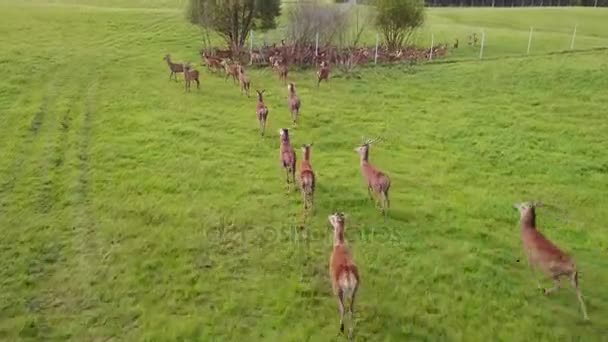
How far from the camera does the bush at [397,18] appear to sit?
36031mm

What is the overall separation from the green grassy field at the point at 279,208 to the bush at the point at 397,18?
39.3 ft

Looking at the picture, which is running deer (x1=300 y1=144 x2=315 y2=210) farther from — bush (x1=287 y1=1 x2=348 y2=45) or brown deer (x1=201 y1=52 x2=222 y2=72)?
bush (x1=287 y1=1 x2=348 y2=45)

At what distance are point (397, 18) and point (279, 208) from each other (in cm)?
2726

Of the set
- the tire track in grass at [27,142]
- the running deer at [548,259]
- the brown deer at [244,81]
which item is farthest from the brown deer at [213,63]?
the running deer at [548,259]

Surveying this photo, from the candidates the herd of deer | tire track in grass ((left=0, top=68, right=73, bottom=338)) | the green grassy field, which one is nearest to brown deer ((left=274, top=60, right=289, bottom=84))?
the green grassy field

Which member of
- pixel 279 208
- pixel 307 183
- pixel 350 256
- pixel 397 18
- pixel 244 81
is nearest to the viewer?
pixel 350 256

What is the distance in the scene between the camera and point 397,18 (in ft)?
120

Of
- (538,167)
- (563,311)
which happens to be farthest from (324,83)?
(563,311)

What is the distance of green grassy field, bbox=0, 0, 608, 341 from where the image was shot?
8.77 meters

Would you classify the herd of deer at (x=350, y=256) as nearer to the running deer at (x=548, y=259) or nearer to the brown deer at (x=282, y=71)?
the running deer at (x=548, y=259)

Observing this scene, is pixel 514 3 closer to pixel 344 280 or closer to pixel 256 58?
pixel 256 58

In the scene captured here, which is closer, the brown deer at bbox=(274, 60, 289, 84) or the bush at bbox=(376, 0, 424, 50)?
the brown deer at bbox=(274, 60, 289, 84)

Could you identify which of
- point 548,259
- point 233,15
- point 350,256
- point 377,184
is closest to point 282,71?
point 233,15

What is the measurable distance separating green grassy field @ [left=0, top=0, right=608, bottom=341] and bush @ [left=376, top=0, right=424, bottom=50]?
12.0 m
